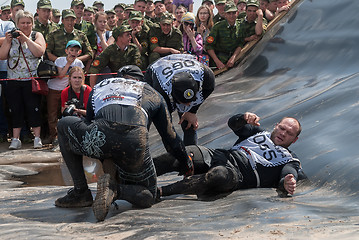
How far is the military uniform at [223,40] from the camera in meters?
9.58

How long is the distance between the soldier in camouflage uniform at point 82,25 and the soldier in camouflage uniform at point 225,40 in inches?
74.0

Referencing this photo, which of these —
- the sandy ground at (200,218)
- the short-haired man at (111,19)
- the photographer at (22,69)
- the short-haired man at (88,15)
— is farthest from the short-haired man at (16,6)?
the sandy ground at (200,218)

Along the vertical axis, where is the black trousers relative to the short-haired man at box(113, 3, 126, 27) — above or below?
below

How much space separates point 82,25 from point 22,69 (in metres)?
1.73

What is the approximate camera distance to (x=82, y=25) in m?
10.0

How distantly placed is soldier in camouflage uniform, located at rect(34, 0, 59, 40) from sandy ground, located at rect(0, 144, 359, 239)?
492cm

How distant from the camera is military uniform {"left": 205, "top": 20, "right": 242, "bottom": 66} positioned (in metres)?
9.58

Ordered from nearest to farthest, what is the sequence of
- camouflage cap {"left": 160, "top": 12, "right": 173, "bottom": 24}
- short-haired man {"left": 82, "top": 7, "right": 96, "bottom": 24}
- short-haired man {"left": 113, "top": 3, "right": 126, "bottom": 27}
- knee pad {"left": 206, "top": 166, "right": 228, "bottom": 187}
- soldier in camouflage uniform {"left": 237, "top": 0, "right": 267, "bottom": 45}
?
1. knee pad {"left": 206, "top": 166, "right": 228, "bottom": 187}
2. soldier in camouflage uniform {"left": 237, "top": 0, "right": 267, "bottom": 45}
3. camouflage cap {"left": 160, "top": 12, "right": 173, "bottom": 24}
4. short-haired man {"left": 82, "top": 7, "right": 96, "bottom": 24}
5. short-haired man {"left": 113, "top": 3, "right": 126, "bottom": 27}

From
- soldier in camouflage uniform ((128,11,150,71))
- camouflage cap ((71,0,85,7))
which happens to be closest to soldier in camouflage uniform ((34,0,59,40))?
camouflage cap ((71,0,85,7))

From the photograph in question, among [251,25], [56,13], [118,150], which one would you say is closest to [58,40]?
[56,13]

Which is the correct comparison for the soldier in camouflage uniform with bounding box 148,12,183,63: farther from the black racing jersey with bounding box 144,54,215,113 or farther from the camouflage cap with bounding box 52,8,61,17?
the black racing jersey with bounding box 144,54,215,113

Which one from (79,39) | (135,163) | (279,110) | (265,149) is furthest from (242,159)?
(79,39)

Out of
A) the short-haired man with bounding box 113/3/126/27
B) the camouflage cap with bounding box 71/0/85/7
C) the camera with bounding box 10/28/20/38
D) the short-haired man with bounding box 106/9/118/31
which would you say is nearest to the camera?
→ the camera with bounding box 10/28/20/38

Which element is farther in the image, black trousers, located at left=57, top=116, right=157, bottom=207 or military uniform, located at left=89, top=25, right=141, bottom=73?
military uniform, located at left=89, top=25, right=141, bottom=73
